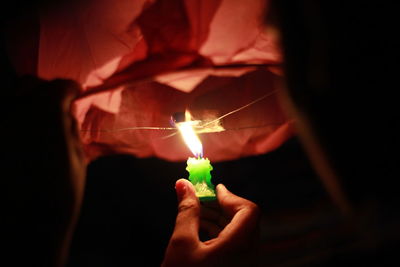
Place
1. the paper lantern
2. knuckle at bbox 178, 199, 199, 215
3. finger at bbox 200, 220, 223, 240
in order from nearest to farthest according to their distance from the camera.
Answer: the paper lantern
knuckle at bbox 178, 199, 199, 215
finger at bbox 200, 220, 223, 240

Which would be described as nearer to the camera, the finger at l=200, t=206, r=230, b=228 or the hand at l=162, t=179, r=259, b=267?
the hand at l=162, t=179, r=259, b=267

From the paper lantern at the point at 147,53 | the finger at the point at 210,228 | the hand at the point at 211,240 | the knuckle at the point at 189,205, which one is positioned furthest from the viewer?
the finger at the point at 210,228

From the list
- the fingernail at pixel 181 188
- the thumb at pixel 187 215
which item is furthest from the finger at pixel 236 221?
the fingernail at pixel 181 188

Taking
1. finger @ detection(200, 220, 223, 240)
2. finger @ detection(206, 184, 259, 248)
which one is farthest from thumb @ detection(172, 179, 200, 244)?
finger @ detection(200, 220, 223, 240)

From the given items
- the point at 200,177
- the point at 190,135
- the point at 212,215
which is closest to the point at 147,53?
the point at 190,135

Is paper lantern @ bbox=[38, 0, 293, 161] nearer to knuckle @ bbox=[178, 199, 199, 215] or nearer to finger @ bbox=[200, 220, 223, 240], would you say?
knuckle @ bbox=[178, 199, 199, 215]

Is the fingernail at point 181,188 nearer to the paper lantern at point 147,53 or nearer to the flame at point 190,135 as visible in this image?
the flame at point 190,135

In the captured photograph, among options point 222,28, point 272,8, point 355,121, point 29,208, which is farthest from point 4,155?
point 355,121
